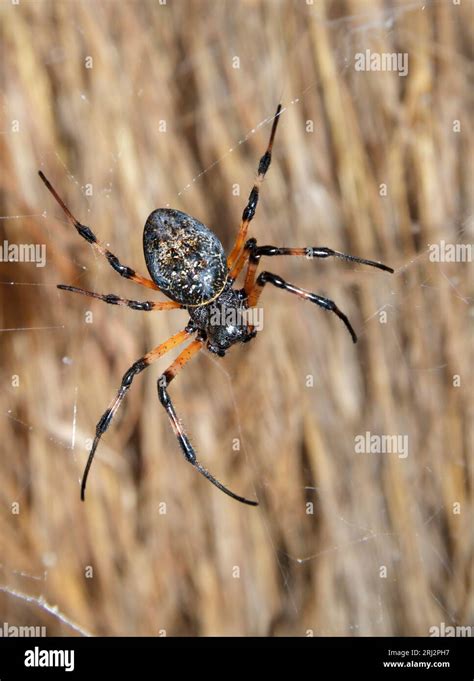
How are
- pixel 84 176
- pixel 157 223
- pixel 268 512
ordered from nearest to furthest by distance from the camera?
pixel 157 223 < pixel 84 176 < pixel 268 512

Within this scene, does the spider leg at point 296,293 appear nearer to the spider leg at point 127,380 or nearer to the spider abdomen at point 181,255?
the spider abdomen at point 181,255

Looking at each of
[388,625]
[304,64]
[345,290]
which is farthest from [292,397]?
[304,64]

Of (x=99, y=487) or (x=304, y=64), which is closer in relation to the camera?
(x=304, y=64)

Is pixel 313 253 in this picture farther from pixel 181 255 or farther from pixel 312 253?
pixel 181 255

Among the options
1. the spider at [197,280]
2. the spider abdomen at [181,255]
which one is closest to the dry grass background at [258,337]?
the spider at [197,280]

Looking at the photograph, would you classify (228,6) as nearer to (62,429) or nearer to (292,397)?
(292,397)

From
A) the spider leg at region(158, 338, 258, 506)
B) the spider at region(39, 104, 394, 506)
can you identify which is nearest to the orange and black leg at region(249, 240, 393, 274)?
the spider at region(39, 104, 394, 506)
